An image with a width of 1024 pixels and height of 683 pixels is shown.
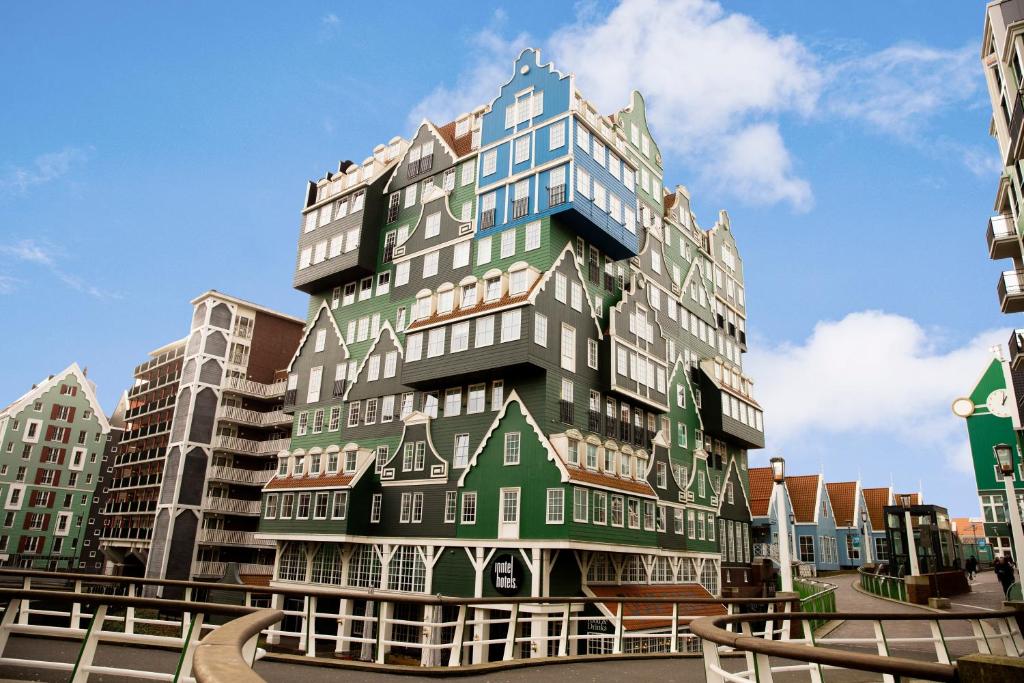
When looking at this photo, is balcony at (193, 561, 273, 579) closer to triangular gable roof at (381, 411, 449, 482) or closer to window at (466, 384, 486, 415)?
triangular gable roof at (381, 411, 449, 482)

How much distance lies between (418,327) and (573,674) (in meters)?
31.3

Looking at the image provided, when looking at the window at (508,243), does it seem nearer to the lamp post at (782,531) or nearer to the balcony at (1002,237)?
the lamp post at (782,531)

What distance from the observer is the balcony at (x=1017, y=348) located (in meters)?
35.4

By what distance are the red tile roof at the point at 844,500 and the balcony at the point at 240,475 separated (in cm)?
6307

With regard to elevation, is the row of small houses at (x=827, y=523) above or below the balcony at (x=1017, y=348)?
below

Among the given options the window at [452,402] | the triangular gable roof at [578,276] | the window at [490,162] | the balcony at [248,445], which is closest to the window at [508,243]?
the triangular gable roof at [578,276]

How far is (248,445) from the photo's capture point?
6719cm

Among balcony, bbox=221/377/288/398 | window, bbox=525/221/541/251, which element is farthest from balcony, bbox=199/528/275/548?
window, bbox=525/221/541/251

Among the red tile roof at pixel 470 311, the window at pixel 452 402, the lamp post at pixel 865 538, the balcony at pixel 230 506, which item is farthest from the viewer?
the lamp post at pixel 865 538

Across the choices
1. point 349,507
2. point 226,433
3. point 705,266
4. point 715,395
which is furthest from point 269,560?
point 705,266

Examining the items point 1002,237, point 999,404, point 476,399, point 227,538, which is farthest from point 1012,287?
point 227,538

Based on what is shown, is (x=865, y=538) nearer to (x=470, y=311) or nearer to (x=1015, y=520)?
(x=1015, y=520)

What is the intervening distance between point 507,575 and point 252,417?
133 ft

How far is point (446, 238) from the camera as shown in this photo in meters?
47.1
